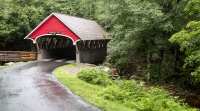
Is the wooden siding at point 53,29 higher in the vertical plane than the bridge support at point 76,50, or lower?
higher

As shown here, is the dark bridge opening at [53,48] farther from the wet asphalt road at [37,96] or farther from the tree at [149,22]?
the wet asphalt road at [37,96]

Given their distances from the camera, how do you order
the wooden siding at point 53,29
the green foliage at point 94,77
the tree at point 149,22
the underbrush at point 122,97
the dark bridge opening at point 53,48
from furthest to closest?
1. the dark bridge opening at point 53,48
2. the wooden siding at point 53,29
3. the tree at point 149,22
4. the green foliage at point 94,77
5. the underbrush at point 122,97

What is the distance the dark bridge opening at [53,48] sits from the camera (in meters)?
23.2

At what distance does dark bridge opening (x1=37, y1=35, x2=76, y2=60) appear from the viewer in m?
23.2

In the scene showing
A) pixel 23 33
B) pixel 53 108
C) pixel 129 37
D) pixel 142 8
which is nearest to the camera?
pixel 53 108

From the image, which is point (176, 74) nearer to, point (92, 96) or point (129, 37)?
point (129, 37)

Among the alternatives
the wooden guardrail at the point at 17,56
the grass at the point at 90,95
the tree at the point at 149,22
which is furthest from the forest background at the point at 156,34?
the grass at the point at 90,95

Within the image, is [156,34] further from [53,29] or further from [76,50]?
[53,29]

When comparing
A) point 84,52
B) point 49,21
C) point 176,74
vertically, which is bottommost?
point 176,74

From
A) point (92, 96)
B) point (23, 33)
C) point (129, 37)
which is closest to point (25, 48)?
point (23, 33)

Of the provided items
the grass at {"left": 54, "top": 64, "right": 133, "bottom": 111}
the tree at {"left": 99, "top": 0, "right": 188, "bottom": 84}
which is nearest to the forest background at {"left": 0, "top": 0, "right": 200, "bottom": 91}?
the tree at {"left": 99, "top": 0, "right": 188, "bottom": 84}

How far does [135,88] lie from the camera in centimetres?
1068

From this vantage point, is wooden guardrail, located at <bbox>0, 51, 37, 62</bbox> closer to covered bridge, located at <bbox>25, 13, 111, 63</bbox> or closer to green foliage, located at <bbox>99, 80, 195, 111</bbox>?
covered bridge, located at <bbox>25, 13, 111, 63</bbox>

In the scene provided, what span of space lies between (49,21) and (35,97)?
13.6 m
